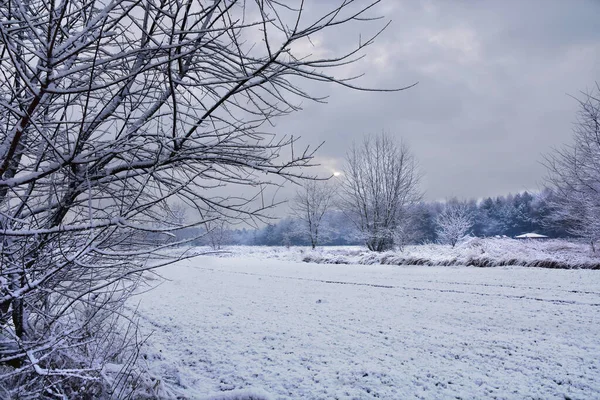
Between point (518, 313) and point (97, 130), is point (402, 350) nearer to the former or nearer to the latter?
point (518, 313)

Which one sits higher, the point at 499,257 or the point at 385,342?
the point at 499,257

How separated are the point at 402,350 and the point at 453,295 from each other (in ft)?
14.9

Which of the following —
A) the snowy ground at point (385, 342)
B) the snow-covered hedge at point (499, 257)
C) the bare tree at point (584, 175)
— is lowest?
the snowy ground at point (385, 342)

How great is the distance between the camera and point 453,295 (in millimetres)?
8945

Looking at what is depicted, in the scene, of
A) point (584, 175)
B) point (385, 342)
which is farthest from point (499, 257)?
point (385, 342)

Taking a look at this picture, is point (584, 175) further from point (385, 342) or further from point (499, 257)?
point (385, 342)

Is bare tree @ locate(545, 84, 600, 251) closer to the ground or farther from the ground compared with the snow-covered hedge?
farther from the ground

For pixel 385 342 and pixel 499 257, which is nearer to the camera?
pixel 385 342

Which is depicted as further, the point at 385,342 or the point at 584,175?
the point at 584,175

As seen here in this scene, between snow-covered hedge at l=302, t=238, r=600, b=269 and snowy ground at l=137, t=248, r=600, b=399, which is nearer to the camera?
snowy ground at l=137, t=248, r=600, b=399

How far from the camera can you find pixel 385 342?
215 inches

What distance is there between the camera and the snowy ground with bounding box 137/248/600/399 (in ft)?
13.0

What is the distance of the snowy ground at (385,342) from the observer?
3.96 m

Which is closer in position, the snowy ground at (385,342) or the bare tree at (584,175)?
the snowy ground at (385,342)
